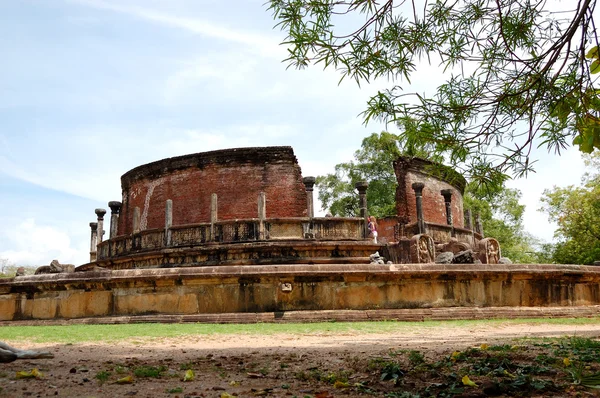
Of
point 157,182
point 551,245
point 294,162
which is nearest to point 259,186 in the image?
point 294,162

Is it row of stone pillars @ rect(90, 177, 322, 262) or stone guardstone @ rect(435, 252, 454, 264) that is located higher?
row of stone pillars @ rect(90, 177, 322, 262)

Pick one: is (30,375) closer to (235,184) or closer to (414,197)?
(235,184)

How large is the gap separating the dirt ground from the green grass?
1.09 ft

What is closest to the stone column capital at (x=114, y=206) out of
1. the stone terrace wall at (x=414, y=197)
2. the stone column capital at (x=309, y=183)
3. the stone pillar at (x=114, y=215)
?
the stone pillar at (x=114, y=215)

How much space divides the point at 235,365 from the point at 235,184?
15563mm

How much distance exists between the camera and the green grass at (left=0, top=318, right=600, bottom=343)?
6.03 metres

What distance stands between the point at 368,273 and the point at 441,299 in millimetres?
1230

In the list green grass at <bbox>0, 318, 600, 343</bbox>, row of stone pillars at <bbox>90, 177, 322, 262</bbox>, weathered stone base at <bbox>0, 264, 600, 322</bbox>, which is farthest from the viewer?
row of stone pillars at <bbox>90, 177, 322, 262</bbox>

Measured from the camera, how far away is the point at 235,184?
63.3 feet

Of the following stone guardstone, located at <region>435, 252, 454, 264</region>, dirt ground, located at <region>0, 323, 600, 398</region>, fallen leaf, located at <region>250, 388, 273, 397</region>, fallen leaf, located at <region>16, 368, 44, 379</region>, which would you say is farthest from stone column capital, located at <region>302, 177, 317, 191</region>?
fallen leaf, located at <region>250, 388, 273, 397</region>

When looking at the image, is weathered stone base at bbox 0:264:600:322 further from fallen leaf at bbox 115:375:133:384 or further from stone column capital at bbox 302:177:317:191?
stone column capital at bbox 302:177:317:191

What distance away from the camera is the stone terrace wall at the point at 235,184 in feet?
62.7

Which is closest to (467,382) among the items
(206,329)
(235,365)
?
(235,365)

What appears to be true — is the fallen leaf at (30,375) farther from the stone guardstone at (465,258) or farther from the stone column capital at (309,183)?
the stone column capital at (309,183)
